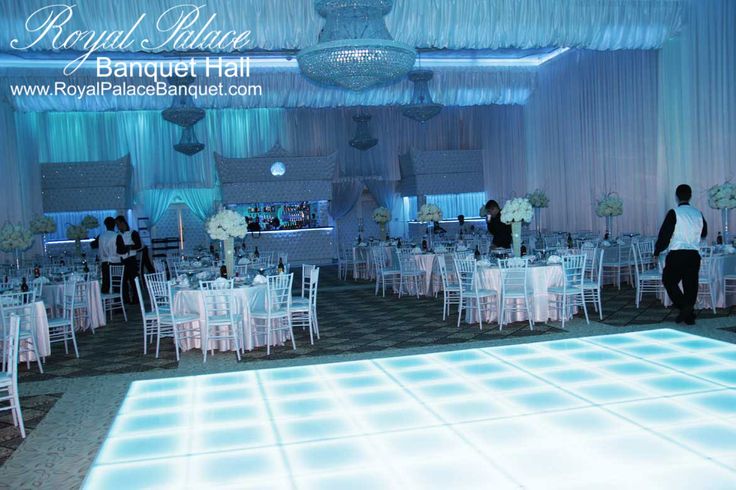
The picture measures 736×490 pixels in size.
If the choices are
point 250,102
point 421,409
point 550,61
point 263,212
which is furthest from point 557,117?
point 421,409

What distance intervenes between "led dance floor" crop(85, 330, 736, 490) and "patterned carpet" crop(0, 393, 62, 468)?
2.18ft

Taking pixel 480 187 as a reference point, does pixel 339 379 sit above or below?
below

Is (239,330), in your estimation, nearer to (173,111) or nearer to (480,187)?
(173,111)

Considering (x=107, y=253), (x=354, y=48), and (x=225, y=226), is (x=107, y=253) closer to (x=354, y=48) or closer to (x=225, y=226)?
(x=225, y=226)

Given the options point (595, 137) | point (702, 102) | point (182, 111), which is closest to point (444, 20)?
point (702, 102)

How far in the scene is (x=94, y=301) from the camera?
10.3 m

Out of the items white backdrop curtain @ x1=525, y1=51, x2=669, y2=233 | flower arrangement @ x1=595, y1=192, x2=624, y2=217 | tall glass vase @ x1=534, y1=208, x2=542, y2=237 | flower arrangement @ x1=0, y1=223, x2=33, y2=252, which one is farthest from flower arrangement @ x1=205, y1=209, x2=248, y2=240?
tall glass vase @ x1=534, y1=208, x2=542, y2=237

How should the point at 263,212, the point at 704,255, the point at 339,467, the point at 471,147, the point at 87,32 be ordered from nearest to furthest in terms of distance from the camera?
1. the point at 339,467
2. the point at 87,32
3. the point at 704,255
4. the point at 263,212
5. the point at 471,147

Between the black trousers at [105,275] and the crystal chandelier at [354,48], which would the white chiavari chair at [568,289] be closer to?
the crystal chandelier at [354,48]

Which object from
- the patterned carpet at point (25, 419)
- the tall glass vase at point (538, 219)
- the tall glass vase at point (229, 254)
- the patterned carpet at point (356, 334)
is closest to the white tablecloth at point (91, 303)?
the patterned carpet at point (356, 334)

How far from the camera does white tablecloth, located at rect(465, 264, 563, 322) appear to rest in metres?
8.74

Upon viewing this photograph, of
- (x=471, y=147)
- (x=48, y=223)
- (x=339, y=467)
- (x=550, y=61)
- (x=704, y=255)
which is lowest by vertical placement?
(x=339, y=467)

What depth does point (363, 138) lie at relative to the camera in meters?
17.4

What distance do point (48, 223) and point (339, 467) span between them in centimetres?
1158
